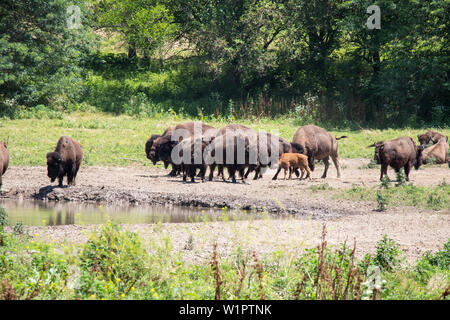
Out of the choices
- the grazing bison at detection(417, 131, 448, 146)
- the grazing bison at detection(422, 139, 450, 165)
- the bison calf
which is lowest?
the bison calf

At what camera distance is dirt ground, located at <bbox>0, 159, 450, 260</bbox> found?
33.6 feet

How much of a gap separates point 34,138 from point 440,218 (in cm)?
1638

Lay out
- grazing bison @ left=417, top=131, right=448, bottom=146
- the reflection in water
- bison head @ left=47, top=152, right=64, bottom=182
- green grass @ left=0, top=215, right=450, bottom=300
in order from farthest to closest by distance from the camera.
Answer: grazing bison @ left=417, top=131, right=448, bottom=146 → bison head @ left=47, top=152, right=64, bottom=182 → the reflection in water → green grass @ left=0, top=215, right=450, bottom=300

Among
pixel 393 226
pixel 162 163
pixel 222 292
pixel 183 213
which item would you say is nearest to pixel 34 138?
pixel 162 163

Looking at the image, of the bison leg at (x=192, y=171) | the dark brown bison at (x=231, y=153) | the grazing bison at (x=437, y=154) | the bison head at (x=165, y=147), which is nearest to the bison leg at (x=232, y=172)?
the dark brown bison at (x=231, y=153)

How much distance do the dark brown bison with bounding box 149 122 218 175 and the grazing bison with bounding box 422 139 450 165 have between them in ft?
26.1

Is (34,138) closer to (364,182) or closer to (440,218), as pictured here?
(364,182)

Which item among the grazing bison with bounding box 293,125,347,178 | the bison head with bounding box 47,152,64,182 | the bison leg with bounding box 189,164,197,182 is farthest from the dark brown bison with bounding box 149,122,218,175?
the bison head with bounding box 47,152,64,182

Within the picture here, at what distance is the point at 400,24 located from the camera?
3472cm

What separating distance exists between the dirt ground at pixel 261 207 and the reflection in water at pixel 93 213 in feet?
1.98

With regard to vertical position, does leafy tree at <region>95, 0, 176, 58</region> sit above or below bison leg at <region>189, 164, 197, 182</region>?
A: above

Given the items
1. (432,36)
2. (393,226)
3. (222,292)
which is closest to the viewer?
(222,292)

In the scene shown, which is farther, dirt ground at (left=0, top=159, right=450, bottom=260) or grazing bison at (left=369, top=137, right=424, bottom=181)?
grazing bison at (left=369, top=137, right=424, bottom=181)

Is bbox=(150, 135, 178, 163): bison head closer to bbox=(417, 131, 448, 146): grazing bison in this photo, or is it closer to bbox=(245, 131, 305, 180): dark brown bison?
bbox=(245, 131, 305, 180): dark brown bison
